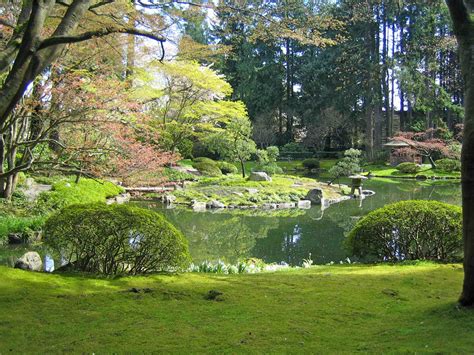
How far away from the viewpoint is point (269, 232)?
11.1m

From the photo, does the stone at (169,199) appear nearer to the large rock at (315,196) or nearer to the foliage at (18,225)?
the large rock at (315,196)

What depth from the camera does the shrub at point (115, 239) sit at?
4.48 metres

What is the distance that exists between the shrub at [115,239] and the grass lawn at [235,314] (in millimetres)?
257

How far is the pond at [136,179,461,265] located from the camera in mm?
8656

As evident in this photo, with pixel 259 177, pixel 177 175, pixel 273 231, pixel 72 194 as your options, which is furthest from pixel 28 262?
pixel 177 175

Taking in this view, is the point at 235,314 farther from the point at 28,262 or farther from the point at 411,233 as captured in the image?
the point at 411,233

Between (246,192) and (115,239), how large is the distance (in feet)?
42.2

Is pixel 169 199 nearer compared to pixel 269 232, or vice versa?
pixel 269 232

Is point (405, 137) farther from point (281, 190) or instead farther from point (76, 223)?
point (76, 223)

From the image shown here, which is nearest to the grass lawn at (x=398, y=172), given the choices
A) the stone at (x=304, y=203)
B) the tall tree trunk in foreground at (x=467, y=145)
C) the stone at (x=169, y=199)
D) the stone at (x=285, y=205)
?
the stone at (x=304, y=203)

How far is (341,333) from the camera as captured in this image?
9.27ft

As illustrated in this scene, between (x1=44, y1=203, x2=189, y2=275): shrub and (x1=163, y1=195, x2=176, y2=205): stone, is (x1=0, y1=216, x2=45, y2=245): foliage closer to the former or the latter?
(x1=44, y1=203, x2=189, y2=275): shrub

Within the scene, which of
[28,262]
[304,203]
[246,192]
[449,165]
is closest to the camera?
[28,262]

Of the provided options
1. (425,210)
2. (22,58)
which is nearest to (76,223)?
(22,58)
